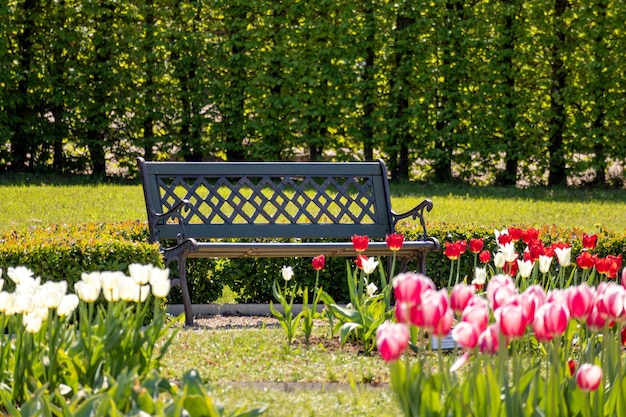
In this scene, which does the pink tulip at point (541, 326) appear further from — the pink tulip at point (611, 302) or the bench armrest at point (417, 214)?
the bench armrest at point (417, 214)

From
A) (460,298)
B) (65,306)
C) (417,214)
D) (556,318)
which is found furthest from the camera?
(417,214)

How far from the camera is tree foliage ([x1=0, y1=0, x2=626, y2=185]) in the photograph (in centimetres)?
1445

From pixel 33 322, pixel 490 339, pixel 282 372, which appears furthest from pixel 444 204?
pixel 490 339

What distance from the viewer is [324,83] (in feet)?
48.6

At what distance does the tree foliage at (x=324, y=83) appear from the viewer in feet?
47.4

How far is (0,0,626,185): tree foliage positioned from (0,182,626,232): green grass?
3.00 ft

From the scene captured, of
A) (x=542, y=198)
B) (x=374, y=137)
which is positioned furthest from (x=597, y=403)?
(x=374, y=137)

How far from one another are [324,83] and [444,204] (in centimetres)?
358

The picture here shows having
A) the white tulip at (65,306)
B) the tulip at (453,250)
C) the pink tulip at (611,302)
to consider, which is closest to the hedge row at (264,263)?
the tulip at (453,250)

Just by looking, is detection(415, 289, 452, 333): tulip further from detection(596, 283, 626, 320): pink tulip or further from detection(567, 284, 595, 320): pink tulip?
detection(596, 283, 626, 320): pink tulip

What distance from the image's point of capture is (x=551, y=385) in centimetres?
277

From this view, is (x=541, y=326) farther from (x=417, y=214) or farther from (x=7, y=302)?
(x=417, y=214)

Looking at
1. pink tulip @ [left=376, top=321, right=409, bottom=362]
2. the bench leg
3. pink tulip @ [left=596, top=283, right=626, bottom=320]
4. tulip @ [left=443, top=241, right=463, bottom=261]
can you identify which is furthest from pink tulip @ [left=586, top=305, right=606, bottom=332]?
the bench leg

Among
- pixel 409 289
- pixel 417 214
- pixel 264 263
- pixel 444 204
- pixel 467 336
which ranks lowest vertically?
pixel 444 204
